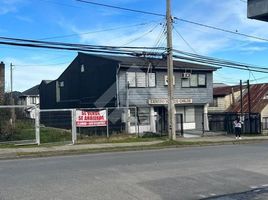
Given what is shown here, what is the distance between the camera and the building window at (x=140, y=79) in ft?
118

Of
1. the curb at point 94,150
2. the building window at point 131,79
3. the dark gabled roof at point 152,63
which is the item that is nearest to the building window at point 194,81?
the dark gabled roof at point 152,63

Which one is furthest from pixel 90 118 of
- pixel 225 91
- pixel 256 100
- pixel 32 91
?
pixel 32 91

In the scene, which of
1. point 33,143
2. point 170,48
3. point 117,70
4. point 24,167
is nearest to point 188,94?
point 117,70

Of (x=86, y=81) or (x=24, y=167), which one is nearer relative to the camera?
(x=24, y=167)

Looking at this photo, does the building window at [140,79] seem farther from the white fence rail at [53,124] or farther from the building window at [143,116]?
the white fence rail at [53,124]

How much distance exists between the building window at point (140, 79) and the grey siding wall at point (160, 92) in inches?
12.5

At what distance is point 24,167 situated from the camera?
48.5ft

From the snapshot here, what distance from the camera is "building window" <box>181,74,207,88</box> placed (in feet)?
129

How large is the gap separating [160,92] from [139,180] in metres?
26.5

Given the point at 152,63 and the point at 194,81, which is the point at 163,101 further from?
the point at 194,81

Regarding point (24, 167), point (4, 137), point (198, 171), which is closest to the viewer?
point (198, 171)

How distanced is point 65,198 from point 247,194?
364 centimetres

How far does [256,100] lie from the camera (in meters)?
53.8

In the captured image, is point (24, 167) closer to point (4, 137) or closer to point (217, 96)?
point (4, 137)
